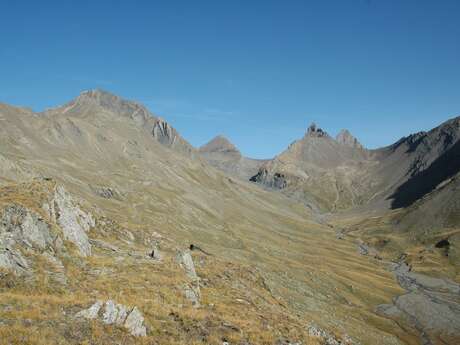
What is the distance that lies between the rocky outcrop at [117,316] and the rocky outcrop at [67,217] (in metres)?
13.3

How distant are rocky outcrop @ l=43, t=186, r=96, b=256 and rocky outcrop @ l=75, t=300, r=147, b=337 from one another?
13.3m

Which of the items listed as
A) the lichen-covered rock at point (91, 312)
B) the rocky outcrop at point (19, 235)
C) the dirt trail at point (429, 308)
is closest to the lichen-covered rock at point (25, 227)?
the rocky outcrop at point (19, 235)

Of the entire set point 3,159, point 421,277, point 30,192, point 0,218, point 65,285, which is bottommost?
point 421,277

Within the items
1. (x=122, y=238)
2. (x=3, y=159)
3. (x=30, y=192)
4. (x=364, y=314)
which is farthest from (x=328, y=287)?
(x=3, y=159)

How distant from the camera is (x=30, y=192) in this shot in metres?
38.7

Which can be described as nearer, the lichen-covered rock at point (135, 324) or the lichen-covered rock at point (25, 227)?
the lichen-covered rock at point (135, 324)

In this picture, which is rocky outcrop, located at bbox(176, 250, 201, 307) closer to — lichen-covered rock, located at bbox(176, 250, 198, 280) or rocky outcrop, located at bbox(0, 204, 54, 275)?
lichen-covered rock, located at bbox(176, 250, 198, 280)

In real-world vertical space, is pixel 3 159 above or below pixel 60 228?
above

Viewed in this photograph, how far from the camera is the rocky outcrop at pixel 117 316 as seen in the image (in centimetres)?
2409

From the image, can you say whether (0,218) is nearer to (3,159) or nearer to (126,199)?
(3,159)

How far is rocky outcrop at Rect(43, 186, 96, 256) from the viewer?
3793cm

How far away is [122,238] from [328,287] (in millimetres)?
71113

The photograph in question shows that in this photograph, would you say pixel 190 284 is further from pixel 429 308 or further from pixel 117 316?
pixel 429 308

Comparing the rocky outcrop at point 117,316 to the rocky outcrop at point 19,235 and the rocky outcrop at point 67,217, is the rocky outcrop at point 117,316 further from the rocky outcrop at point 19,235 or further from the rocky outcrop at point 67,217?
the rocky outcrop at point 67,217
